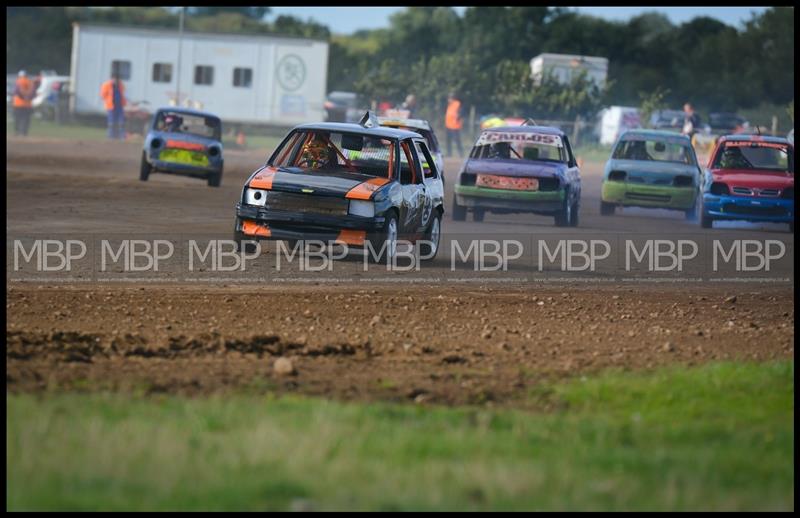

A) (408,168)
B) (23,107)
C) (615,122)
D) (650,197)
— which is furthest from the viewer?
(615,122)

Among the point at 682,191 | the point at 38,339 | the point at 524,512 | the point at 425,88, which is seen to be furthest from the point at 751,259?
the point at 425,88

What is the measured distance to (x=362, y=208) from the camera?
13.8 metres

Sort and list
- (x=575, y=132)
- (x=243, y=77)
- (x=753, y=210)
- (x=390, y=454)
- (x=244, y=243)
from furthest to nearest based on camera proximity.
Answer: (x=243, y=77) → (x=575, y=132) → (x=753, y=210) → (x=244, y=243) → (x=390, y=454)

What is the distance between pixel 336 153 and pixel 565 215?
6960mm

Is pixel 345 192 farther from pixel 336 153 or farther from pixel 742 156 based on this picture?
pixel 742 156

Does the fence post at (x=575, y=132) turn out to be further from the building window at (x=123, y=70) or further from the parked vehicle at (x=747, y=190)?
the parked vehicle at (x=747, y=190)

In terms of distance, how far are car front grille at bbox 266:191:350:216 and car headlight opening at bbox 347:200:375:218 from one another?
2.4 inches

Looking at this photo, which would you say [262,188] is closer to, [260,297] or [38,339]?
[260,297]

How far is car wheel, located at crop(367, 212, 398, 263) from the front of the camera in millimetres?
13977

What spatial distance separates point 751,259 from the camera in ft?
58.4

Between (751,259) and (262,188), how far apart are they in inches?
281

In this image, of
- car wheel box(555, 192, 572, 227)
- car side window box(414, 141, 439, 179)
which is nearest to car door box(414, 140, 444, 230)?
car side window box(414, 141, 439, 179)

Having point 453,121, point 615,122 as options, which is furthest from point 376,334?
point 615,122

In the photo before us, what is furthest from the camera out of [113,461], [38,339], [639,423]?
[38,339]
